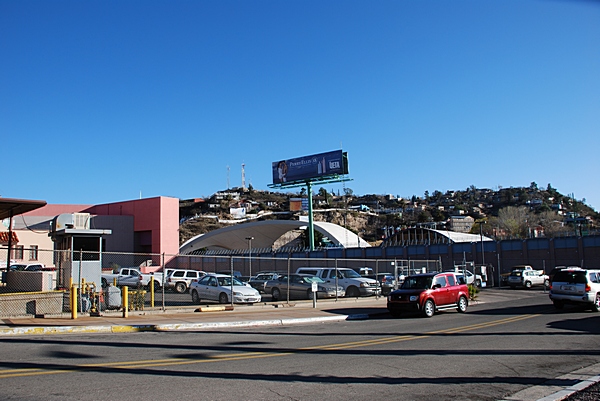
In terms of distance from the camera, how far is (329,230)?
79438 millimetres

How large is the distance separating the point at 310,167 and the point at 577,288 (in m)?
51.9

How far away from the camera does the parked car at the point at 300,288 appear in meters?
28.0

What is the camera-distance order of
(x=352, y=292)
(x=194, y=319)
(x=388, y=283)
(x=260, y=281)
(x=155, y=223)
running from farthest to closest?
(x=155, y=223) → (x=260, y=281) → (x=388, y=283) → (x=352, y=292) → (x=194, y=319)

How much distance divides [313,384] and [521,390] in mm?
3226

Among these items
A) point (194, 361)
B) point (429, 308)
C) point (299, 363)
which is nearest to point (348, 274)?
point (429, 308)

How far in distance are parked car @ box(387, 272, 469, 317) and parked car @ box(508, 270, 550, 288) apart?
2314 centimetres

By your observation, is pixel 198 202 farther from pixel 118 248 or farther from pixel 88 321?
pixel 88 321

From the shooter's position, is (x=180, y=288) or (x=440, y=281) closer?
(x=440, y=281)

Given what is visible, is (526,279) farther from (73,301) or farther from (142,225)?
(142,225)

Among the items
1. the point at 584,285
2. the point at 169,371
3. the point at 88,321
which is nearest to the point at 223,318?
the point at 88,321

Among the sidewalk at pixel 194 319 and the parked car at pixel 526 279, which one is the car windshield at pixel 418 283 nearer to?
the sidewalk at pixel 194 319

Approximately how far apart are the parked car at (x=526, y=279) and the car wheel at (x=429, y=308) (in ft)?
84.0

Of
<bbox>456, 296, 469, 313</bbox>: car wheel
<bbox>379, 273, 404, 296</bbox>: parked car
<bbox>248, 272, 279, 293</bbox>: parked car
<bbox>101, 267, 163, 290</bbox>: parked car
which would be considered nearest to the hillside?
<bbox>379, 273, 404, 296</bbox>: parked car

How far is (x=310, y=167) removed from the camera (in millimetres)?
71938
